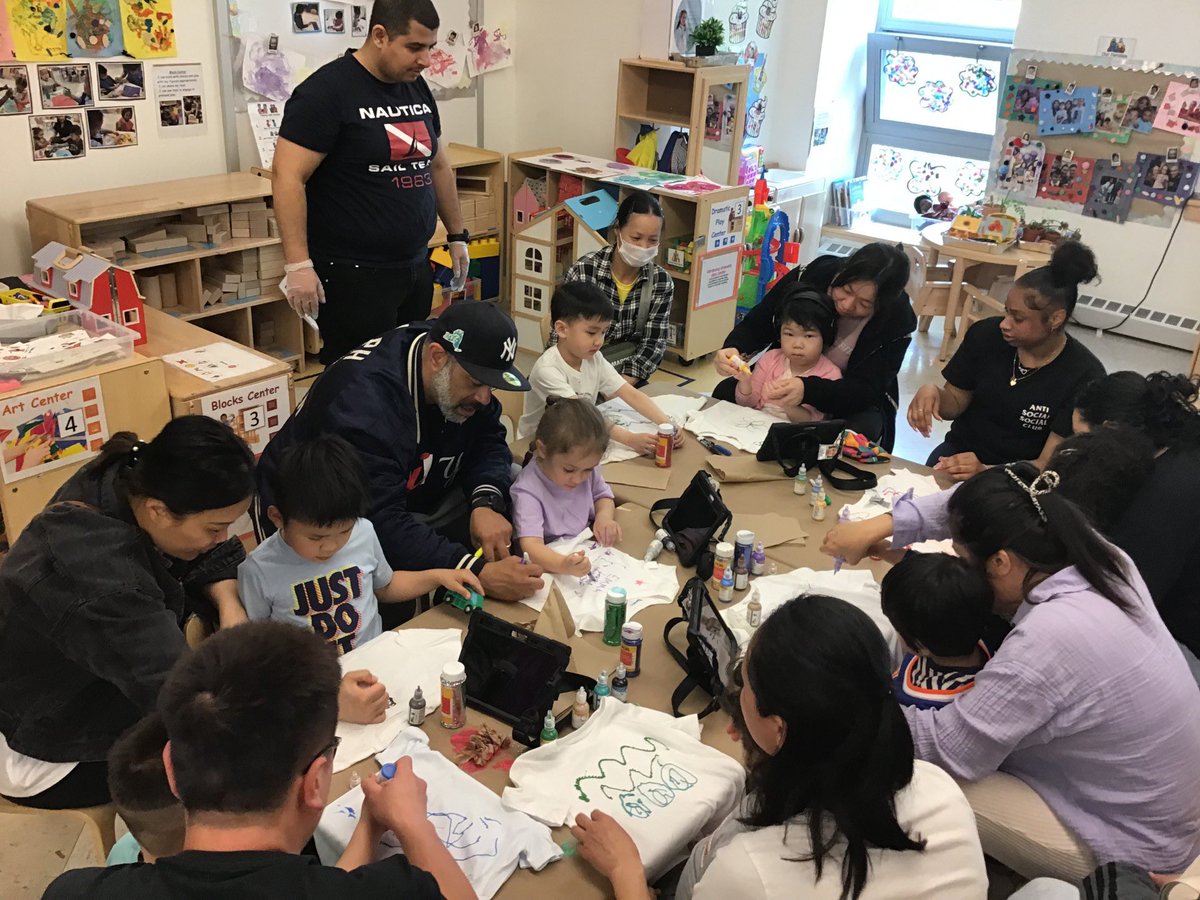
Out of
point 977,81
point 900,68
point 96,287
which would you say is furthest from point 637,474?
point 900,68

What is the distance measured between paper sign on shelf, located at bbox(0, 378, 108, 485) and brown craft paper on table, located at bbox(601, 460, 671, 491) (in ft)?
5.48

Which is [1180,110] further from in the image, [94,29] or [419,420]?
[94,29]

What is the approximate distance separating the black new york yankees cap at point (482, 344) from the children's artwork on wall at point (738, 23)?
4353 millimetres

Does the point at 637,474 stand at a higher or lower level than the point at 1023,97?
lower

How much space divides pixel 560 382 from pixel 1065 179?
4.36m

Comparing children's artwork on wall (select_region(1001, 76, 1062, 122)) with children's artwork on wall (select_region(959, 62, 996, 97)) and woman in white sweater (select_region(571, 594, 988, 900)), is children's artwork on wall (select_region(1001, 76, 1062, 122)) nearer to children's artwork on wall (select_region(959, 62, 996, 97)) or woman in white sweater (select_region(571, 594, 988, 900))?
children's artwork on wall (select_region(959, 62, 996, 97))

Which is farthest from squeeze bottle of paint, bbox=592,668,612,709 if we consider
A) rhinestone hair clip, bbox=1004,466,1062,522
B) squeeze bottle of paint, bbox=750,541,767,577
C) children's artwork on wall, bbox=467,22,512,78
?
children's artwork on wall, bbox=467,22,512,78

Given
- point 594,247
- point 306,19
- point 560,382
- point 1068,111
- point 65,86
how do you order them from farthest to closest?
1. point 1068,111
2. point 594,247
3. point 306,19
4. point 65,86
5. point 560,382

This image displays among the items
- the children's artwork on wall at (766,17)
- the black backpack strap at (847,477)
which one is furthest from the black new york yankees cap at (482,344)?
the children's artwork on wall at (766,17)

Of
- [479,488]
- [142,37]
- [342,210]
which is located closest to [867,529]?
[479,488]

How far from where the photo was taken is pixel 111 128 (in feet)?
14.4

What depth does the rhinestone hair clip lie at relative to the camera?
1.88 metres

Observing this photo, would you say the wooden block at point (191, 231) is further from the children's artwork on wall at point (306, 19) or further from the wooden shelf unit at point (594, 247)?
the wooden shelf unit at point (594, 247)

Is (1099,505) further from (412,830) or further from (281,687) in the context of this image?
(281,687)
